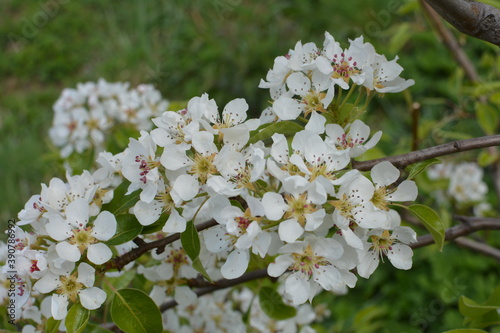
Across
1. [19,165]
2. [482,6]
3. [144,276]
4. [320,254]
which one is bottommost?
[19,165]

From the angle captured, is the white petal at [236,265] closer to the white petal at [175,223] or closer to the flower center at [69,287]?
the white petal at [175,223]

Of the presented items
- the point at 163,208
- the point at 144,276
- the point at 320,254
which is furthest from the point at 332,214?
the point at 144,276

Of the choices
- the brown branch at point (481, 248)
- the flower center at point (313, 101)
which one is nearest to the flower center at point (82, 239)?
the flower center at point (313, 101)

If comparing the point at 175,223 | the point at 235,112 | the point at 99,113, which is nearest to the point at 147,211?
the point at 175,223

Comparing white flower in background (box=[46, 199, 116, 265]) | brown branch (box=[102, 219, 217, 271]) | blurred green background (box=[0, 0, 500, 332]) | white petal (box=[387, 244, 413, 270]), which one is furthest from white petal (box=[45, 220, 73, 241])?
blurred green background (box=[0, 0, 500, 332])

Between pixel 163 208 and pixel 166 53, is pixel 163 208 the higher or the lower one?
the higher one

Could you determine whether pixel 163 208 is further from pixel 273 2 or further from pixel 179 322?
pixel 273 2

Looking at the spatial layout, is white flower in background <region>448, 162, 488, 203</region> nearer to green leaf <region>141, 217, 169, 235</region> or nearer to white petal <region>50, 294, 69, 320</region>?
green leaf <region>141, 217, 169, 235</region>
